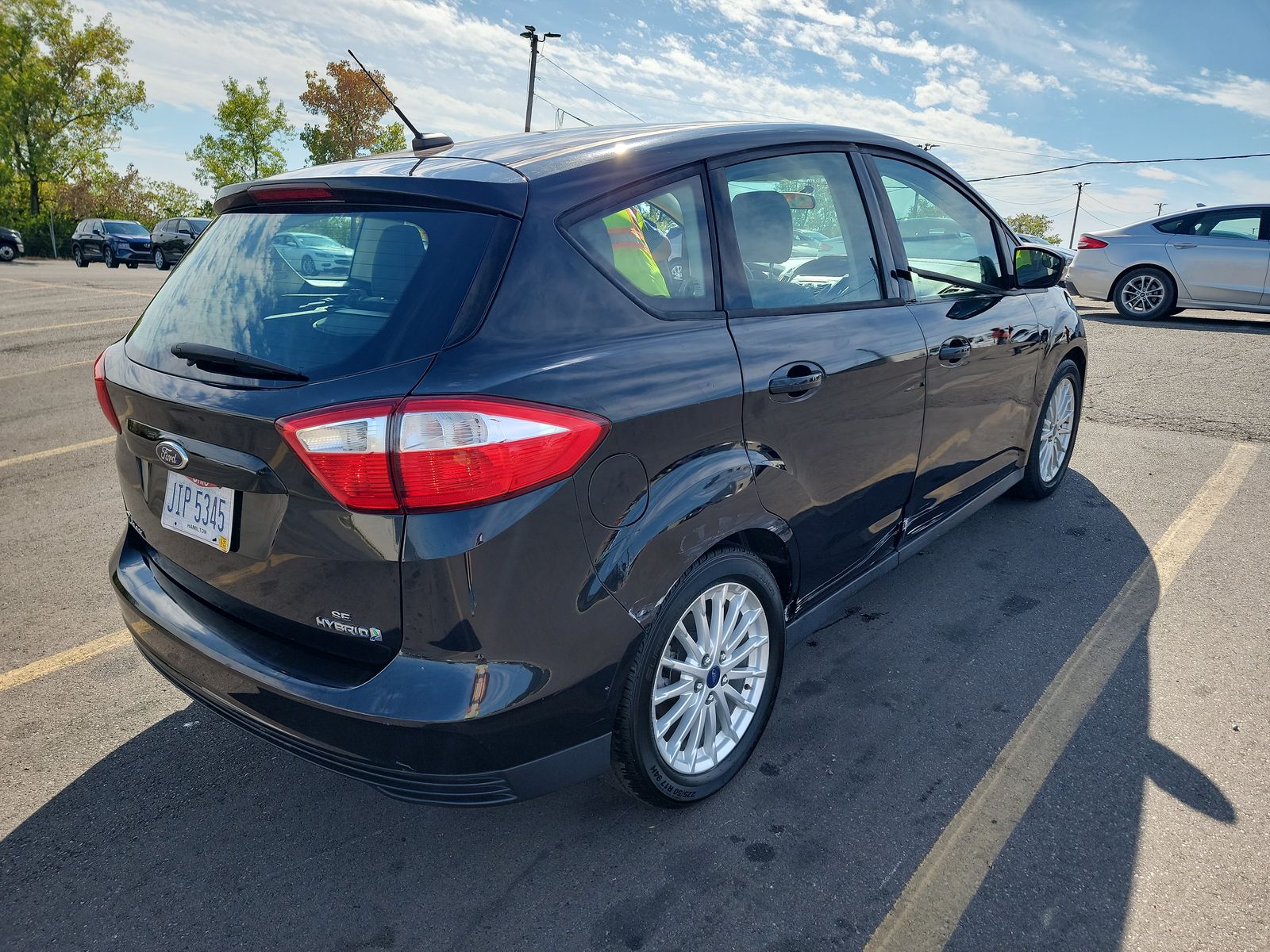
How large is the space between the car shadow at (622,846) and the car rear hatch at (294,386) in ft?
2.16

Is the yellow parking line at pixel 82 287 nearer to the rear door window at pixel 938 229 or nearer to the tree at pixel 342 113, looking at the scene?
the rear door window at pixel 938 229

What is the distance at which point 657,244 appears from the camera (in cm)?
234

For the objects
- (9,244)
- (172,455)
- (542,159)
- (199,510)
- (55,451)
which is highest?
(542,159)

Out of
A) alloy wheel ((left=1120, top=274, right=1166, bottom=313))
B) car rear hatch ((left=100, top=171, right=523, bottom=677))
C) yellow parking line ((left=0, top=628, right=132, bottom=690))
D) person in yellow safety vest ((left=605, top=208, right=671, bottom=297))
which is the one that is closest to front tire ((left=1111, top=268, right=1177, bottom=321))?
alloy wheel ((left=1120, top=274, right=1166, bottom=313))

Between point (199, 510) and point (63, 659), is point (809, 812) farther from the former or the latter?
point (63, 659)

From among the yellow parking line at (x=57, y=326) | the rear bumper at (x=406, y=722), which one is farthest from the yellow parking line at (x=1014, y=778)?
the yellow parking line at (x=57, y=326)

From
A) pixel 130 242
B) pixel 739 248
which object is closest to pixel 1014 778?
pixel 739 248

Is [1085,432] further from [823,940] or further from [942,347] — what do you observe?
[823,940]

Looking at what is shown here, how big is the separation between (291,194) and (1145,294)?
489 inches

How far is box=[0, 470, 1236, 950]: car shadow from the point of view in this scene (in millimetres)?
2129

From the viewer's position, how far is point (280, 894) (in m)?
2.23

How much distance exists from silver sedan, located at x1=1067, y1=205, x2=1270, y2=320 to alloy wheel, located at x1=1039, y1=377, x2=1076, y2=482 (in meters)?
8.26

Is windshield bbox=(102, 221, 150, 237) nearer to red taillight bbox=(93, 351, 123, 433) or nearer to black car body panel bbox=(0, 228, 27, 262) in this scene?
black car body panel bbox=(0, 228, 27, 262)

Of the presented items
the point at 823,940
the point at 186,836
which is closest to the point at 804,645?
the point at 823,940
